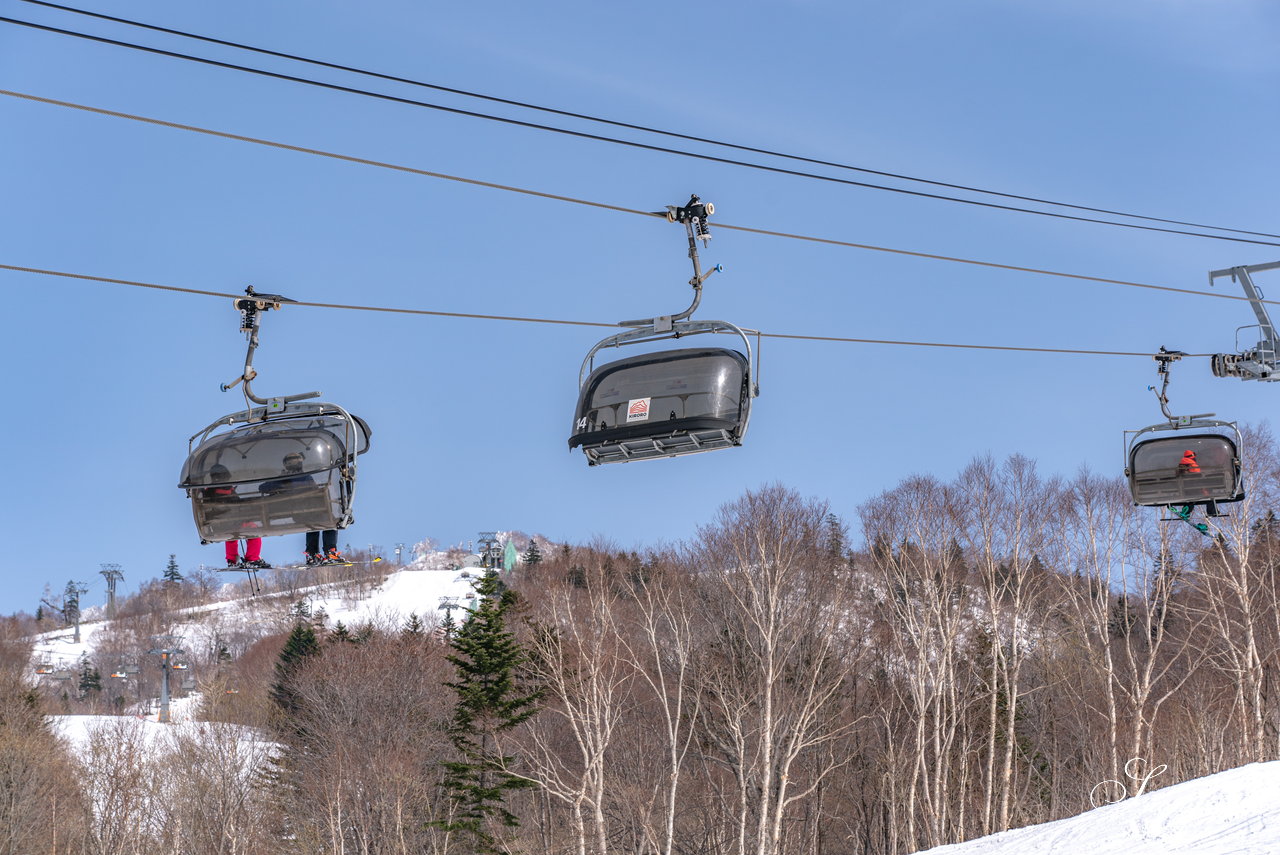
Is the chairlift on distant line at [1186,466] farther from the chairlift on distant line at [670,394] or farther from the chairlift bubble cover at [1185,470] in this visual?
the chairlift on distant line at [670,394]

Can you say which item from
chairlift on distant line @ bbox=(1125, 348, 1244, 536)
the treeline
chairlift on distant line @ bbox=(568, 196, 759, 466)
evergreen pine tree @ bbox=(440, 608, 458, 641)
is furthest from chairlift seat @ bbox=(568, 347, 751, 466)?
evergreen pine tree @ bbox=(440, 608, 458, 641)

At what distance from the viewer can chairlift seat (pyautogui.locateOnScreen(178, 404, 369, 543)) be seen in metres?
12.2

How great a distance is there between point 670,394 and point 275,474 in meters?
3.76

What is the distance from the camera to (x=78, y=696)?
134 m

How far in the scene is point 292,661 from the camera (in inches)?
2719

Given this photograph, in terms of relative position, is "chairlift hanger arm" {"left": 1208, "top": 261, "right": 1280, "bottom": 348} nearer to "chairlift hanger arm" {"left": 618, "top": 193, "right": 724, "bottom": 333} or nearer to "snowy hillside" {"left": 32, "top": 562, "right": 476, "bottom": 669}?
"chairlift hanger arm" {"left": 618, "top": 193, "right": 724, "bottom": 333}

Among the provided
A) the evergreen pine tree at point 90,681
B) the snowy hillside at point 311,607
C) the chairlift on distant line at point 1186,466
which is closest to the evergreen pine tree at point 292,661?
the chairlift on distant line at point 1186,466

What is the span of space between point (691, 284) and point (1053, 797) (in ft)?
130

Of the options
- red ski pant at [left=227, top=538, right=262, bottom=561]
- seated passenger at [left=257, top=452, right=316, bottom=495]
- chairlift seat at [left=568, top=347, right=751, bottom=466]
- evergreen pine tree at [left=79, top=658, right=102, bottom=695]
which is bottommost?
evergreen pine tree at [left=79, top=658, right=102, bottom=695]

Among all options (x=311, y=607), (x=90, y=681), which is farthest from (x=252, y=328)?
(x=311, y=607)

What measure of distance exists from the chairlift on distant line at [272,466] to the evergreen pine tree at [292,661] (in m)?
53.8

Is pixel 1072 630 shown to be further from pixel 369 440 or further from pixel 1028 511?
pixel 369 440

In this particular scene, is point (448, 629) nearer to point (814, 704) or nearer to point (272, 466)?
point (814, 704)

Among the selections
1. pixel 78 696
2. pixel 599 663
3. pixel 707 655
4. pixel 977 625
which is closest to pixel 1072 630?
pixel 977 625
